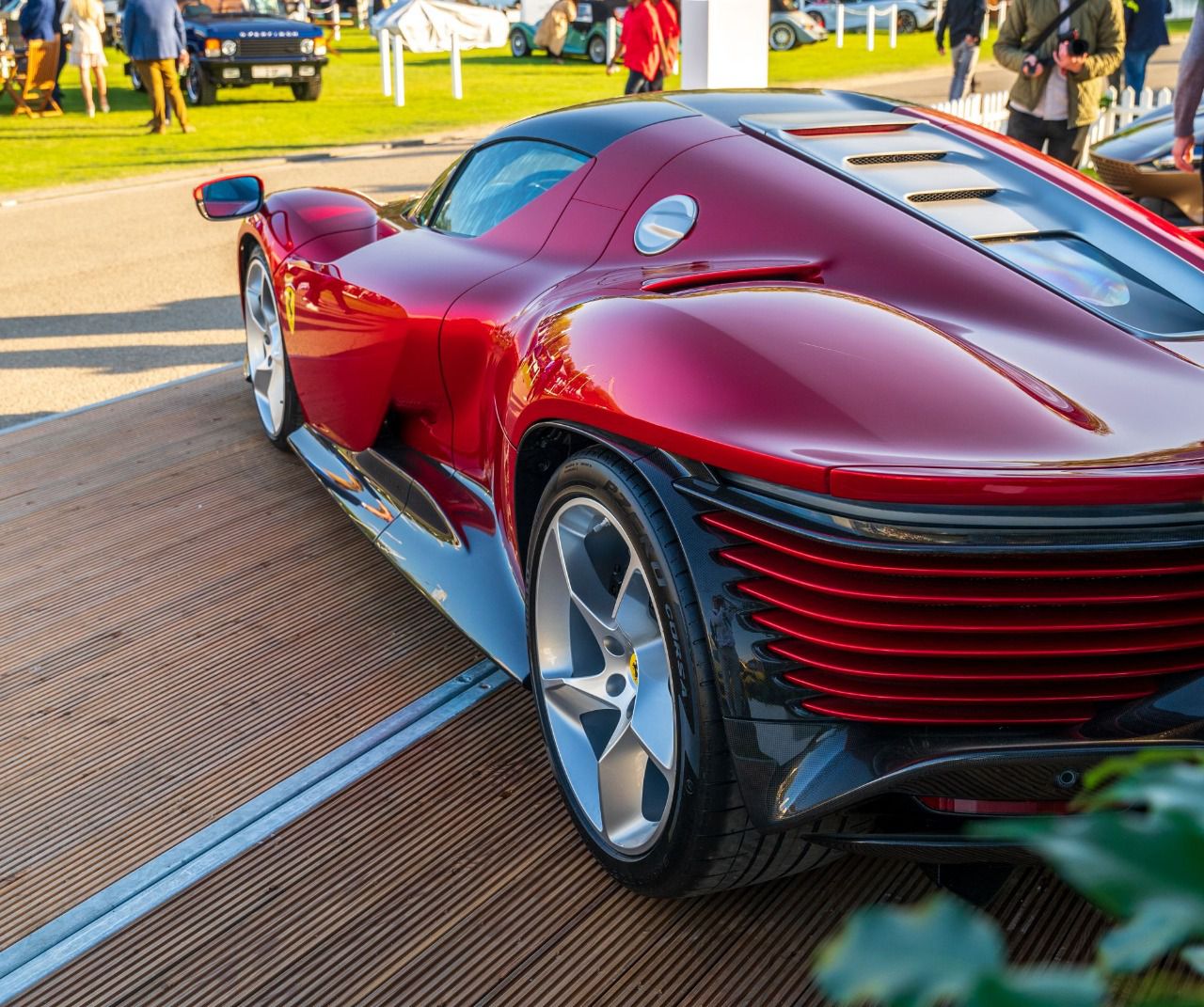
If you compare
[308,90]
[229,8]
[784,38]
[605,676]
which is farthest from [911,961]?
[784,38]

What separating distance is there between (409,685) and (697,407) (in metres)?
1.56

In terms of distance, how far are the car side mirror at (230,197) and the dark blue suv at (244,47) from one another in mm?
15765

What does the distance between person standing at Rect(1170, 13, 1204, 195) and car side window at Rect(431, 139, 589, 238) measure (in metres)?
3.01

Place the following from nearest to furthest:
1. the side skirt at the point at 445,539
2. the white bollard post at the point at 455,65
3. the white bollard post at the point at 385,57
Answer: the side skirt at the point at 445,539 → the white bollard post at the point at 455,65 → the white bollard post at the point at 385,57

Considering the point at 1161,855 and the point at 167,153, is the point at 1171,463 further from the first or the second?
the point at 167,153

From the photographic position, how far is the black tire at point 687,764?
199 cm

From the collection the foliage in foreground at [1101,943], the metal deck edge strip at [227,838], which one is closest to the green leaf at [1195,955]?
the foliage in foreground at [1101,943]

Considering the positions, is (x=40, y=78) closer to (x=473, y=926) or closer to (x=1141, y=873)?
(x=473, y=926)

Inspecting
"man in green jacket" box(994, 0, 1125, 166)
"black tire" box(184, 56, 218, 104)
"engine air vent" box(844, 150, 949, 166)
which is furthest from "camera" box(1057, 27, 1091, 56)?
"black tire" box(184, 56, 218, 104)

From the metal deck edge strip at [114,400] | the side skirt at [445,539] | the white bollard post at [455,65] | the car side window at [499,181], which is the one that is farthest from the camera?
the white bollard post at [455,65]

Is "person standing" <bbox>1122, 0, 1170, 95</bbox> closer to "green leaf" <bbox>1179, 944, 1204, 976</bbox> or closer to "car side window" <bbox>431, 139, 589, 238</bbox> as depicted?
"car side window" <bbox>431, 139, 589, 238</bbox>

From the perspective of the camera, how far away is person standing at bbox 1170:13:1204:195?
5.26m

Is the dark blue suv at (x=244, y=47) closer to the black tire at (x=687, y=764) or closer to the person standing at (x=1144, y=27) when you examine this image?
the person standing at (x=1144, y=27)

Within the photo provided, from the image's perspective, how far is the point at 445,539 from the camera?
3182mm
